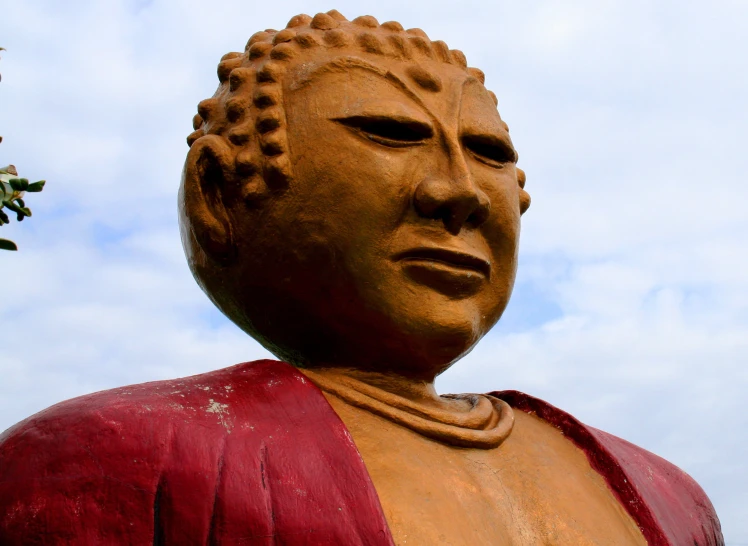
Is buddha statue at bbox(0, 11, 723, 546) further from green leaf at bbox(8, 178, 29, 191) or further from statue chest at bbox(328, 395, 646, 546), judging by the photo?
green leaf at bbox(8, 178, 29, 191)

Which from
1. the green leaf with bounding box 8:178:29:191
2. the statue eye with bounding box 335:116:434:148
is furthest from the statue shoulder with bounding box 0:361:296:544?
the statue eye with bounding box 335:116:434:148

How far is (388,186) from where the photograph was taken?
133 inches

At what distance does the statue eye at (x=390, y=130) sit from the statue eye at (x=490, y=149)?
20 centimetres

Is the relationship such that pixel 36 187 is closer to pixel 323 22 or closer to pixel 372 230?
pixel 372 230

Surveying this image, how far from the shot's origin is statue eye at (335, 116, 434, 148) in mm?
3416

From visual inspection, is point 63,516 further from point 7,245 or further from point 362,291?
point 362,291

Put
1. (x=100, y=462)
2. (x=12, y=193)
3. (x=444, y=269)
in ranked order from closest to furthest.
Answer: (x=12, y=193)
(x=100, y=462)
(x=444, y=269)

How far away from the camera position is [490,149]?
371cm

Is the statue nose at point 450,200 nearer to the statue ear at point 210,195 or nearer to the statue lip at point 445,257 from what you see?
the statue lip at point 445,257

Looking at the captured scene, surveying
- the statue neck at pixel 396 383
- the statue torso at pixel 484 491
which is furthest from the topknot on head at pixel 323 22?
the statue torso at pixel 484 491

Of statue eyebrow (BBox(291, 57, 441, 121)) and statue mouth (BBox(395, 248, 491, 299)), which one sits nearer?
statue mouth (BBox(395, 248, 491, 299))

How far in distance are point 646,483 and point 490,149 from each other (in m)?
1.38

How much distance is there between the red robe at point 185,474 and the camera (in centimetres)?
276

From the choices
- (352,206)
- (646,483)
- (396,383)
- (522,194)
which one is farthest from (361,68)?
(646,483)
